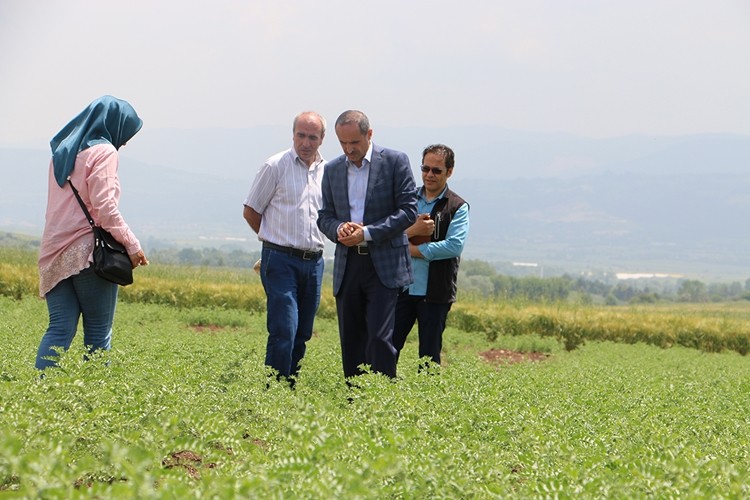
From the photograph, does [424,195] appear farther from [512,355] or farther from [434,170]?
[512,355]

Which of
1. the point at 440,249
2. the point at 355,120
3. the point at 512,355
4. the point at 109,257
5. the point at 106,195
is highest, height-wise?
the point at 355,120

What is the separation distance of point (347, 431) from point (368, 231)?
10.5 ft

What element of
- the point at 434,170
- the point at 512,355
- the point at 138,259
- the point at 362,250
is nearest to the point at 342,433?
the point at 138,259

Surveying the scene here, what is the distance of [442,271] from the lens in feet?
25.9

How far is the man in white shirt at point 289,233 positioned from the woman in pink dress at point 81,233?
4.47ft

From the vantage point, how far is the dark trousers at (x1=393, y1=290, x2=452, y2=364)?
26.0 ft

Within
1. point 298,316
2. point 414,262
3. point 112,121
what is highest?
point 112,121

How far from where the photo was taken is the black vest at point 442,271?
7.86 metres

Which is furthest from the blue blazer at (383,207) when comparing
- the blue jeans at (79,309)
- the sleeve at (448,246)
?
the blue jeans at (79,309)

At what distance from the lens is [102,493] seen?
254 cm

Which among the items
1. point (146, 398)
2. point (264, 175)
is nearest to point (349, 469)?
point (146, 398)

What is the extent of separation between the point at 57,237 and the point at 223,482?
4080 mm

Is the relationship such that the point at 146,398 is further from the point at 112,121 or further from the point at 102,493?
the point at 112,121

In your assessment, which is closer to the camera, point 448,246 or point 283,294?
point 283,294
